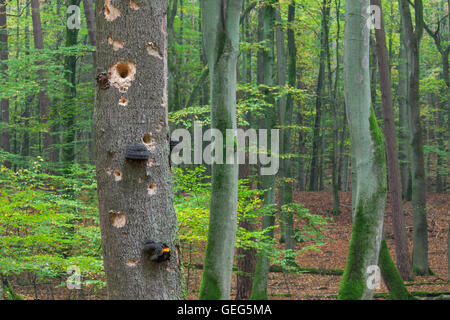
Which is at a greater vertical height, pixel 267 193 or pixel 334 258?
pixel 267 193

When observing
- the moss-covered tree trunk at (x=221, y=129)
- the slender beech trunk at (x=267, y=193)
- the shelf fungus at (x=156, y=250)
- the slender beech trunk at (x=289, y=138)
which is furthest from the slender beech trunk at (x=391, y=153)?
the shelf fungus at (x=156, y=250)

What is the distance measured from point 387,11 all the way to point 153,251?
25542 millimetres

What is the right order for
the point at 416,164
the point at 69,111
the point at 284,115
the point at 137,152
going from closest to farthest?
1. the point at 137,152
2. the point at 69,111
3. the point at 416,164
4. the point at 284,115

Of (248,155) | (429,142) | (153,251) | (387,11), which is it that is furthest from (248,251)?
(429,142)

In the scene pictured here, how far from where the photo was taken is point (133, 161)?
2.92m

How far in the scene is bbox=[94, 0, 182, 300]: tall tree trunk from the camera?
114 inches

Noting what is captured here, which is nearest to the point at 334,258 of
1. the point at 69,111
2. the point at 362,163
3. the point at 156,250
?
the point at 69,111

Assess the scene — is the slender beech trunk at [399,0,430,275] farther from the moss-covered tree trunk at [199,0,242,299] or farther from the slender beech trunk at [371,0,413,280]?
the moss-covered tree trunk at [199,0,242,299]

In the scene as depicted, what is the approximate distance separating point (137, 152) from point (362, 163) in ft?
11.8

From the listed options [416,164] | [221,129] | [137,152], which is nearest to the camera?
[137,152]

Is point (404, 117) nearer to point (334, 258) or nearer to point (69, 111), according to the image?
point (334, 258)

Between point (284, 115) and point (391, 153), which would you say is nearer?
point (391, 153)
